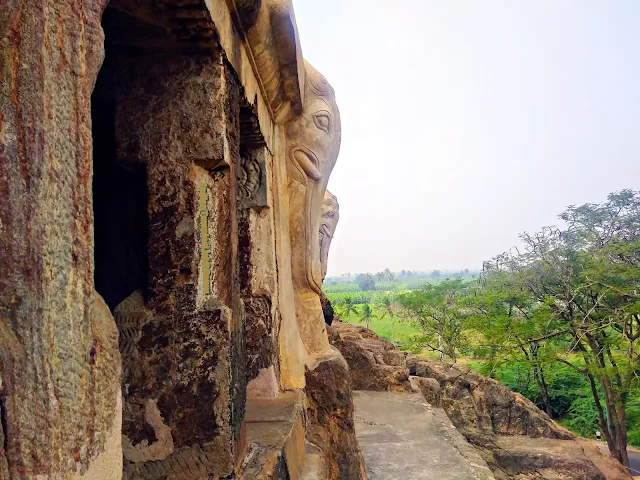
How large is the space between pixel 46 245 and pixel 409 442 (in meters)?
3.48

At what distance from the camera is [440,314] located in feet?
53.6

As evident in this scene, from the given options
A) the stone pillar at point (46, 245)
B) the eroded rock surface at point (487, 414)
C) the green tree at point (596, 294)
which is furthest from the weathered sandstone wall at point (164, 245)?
the green tree at point (596, 294)

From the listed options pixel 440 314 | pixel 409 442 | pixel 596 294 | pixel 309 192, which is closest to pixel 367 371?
pixel 409 442

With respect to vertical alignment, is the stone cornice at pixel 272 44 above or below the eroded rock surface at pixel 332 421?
above

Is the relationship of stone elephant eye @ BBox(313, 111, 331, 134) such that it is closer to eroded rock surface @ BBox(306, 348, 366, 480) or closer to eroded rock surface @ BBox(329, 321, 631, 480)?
eroded rock surface @ BBox(306, 348, 366, 480)

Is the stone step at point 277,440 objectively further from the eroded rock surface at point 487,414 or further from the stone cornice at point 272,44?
the eroded rock surface at point 487,414

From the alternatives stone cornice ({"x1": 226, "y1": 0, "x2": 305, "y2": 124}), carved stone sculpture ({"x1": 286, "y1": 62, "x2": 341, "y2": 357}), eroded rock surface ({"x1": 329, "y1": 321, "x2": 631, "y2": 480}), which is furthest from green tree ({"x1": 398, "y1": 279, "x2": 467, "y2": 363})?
stone cornice ({"x1": 226, "y1": 0, "x2": 305, "y2": 124})

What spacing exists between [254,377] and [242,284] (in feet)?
1.55

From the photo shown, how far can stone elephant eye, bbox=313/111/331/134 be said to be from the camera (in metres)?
3.09

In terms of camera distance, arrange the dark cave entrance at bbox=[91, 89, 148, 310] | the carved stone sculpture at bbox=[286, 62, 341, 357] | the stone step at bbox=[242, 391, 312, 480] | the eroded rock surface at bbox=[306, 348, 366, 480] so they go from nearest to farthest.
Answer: the stone step at bbox=[242, 391, 312, 480] → the dark cave entrance at bbox=[91, 89, 148, 310] → the eroded rock surface at bbox=[306, 348, 366, 480] → the carved stone sculpture at bbox=[286, 62, 341, 357]

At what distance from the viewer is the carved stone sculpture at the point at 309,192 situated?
3057mm

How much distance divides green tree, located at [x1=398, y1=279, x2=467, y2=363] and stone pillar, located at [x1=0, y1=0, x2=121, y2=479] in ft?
44.3

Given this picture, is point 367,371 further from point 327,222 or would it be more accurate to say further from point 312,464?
point 312,464

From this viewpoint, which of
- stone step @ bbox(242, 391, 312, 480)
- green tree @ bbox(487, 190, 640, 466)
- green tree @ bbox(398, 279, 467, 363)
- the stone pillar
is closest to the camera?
the stone pillar
